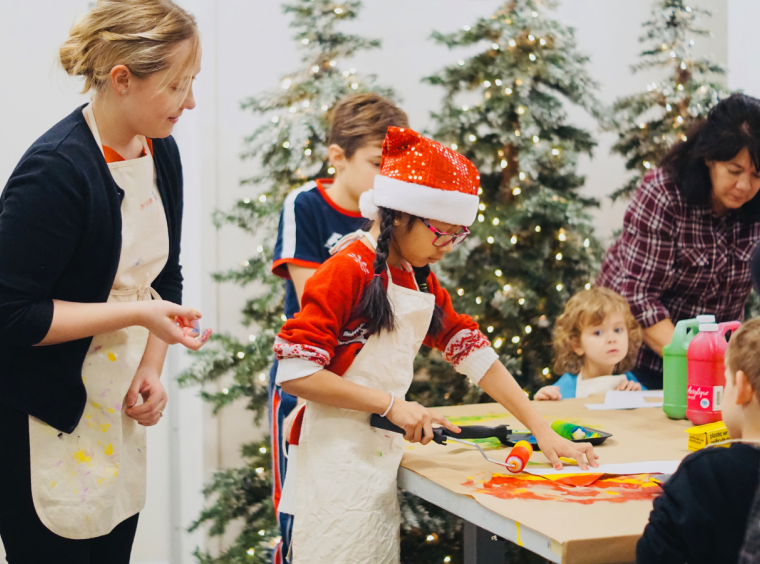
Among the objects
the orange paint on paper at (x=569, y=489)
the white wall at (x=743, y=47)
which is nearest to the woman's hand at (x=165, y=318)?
the orange paint on paper at (x=569, y=489)

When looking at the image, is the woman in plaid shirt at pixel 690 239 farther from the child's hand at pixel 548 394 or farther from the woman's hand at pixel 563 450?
the woman's hand at pixel 563 450

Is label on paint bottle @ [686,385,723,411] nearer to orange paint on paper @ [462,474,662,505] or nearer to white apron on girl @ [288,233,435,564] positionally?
orange paint on paper @ [462,474,662,505]

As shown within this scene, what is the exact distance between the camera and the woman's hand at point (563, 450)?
1381 millimetres

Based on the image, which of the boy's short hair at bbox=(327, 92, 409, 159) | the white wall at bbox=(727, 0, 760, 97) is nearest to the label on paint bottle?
the boy's short hair at bbox=(327, 92, 409, 159)

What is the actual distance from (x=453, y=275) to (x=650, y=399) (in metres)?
1.09

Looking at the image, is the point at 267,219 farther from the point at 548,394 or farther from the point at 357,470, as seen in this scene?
the point at 357,470

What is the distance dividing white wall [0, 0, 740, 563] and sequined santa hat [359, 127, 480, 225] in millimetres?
1816

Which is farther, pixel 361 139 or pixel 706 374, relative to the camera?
A: pixel 361 139

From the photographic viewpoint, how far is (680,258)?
242cm

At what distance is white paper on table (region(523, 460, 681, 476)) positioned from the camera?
1.33 m

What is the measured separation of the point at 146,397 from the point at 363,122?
3.04 feet

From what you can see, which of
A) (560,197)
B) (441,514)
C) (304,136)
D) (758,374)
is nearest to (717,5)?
(560,197)

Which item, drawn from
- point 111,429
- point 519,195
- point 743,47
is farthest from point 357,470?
point 743,47

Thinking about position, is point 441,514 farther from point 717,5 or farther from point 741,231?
point 717,5
